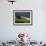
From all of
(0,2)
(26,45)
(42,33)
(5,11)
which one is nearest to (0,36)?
(5,11)

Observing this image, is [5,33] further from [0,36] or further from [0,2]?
[0,2]

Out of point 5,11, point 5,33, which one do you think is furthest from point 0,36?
point 5,11

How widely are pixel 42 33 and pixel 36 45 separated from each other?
1850 millimetres

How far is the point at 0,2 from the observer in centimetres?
522

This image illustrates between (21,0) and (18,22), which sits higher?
(21,0)

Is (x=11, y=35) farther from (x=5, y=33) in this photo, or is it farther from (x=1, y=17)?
(x=1, y=17)

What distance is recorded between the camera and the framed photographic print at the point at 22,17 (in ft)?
17.1

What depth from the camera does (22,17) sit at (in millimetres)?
5207

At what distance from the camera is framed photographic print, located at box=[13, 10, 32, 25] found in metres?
5.20

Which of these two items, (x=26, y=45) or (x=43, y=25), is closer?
(x=26, y=45)

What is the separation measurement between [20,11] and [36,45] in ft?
6.93

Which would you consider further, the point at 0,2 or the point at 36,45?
the point at 0,2

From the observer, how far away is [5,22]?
5234mm

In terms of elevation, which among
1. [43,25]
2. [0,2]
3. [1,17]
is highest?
[0,2]
